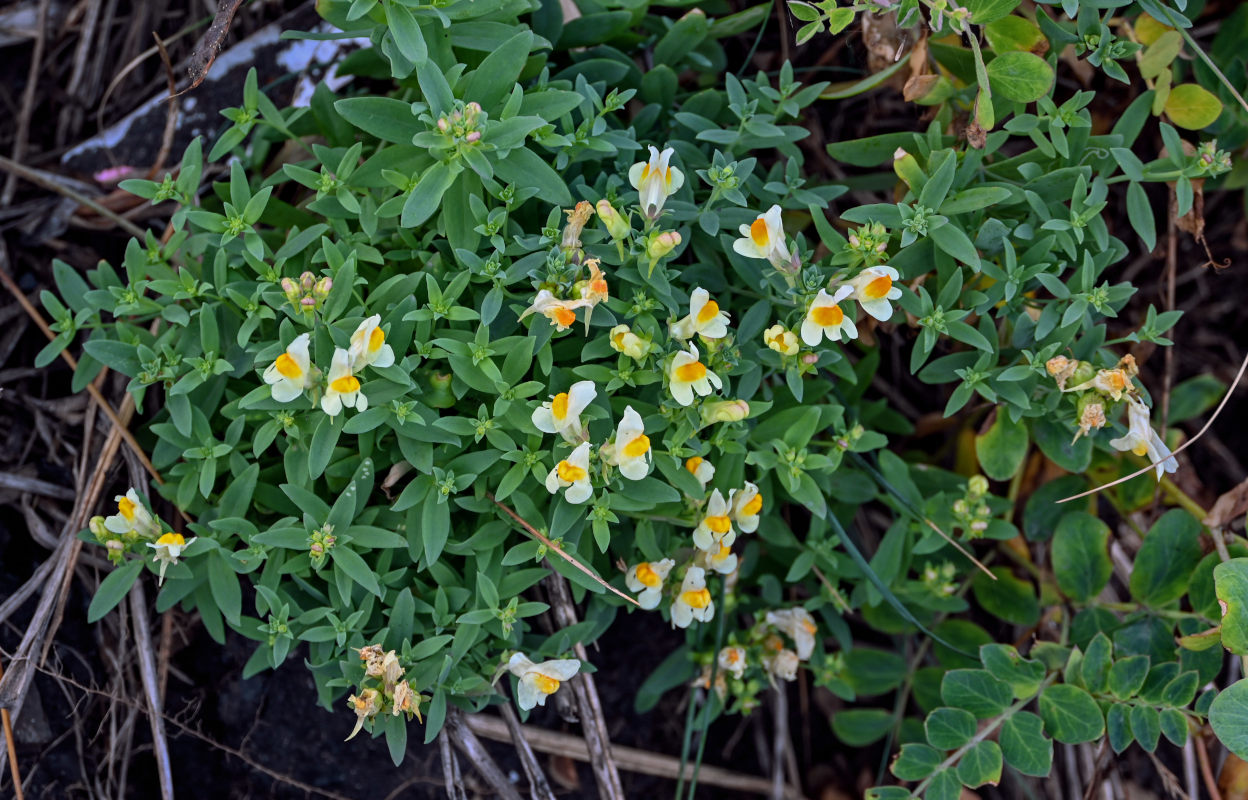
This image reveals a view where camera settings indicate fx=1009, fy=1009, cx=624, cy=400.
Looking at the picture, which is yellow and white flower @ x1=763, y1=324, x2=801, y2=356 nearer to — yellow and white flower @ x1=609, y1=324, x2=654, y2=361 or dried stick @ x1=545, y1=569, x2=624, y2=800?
yellow and white flower @ x1=609, y1=324, x2=654, y2=361

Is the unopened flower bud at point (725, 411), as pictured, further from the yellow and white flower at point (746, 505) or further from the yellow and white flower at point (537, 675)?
the yellow and white flower at point (537, 675)

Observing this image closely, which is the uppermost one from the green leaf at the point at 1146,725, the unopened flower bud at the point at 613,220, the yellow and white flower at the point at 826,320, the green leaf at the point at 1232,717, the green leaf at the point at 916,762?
the unopened flower bud at the point at 613,220

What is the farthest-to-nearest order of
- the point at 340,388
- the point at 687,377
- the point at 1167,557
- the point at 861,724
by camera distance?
the point at 861,724, the point at 1167,557, the point at 687,377, the point at 340,388

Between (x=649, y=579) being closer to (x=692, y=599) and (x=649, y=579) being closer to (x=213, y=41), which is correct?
(x=692, y=599)

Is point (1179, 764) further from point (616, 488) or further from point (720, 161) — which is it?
point (720, 161)

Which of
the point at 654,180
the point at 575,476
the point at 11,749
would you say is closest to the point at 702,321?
the point at 654,180

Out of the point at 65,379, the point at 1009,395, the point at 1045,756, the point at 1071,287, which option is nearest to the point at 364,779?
the point at 65,379

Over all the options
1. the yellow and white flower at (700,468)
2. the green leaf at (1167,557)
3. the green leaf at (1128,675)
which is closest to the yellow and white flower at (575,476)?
the yellow and white flower at (700,468)
